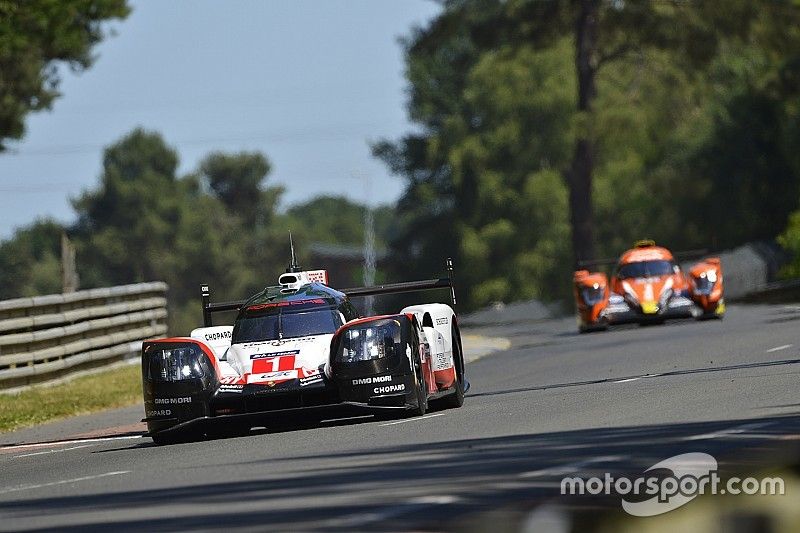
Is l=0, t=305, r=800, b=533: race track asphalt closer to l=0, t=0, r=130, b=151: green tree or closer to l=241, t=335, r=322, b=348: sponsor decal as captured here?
l=241, t=335, r=322, b=348: sponsor decal

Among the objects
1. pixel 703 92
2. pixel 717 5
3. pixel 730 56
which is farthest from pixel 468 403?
pixel 730 56

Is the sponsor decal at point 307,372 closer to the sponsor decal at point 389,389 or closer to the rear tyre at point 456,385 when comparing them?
the sponsor decal at point 389,389

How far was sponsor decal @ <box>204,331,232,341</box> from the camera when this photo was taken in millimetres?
16672

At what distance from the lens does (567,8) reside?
161 ft

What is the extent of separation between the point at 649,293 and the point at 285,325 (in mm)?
16730

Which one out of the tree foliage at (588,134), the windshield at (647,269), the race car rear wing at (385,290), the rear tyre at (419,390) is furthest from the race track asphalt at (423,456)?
the tree foliage at (588,134)

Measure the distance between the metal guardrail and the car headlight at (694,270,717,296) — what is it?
9523 mm

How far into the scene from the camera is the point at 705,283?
31.8 m

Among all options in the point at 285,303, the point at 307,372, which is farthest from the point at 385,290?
the point at 307,372

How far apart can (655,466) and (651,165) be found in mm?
71331

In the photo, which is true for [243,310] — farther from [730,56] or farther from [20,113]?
[730,56]

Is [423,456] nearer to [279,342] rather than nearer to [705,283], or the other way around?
[279,342]

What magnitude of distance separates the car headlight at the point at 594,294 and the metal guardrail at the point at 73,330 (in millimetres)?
7636

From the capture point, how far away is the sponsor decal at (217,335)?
1667 centimetres
